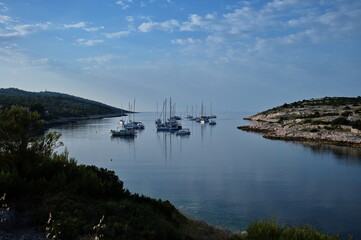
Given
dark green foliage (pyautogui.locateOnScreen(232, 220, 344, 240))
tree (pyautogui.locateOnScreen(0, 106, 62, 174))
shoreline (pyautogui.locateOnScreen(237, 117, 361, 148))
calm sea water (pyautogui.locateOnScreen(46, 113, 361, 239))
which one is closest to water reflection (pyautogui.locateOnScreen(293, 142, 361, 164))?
calm sea water (pyautogui.locateOnScreen(46, 113, 361, 239))

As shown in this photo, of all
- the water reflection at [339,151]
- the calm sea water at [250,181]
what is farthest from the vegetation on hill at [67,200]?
the water reflection at [339,151]

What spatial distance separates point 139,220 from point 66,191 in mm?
3111

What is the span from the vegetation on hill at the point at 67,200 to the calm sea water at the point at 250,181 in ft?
22.8

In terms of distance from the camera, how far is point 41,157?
13.1m

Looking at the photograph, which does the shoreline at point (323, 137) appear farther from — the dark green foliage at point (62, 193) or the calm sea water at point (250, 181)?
the dark green foliage at point (62, 193)

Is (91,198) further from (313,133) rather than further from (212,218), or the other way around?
(313,133)

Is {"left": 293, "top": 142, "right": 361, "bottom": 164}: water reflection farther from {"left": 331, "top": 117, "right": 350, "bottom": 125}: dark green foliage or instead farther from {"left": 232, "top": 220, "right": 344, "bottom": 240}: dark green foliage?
{"left": 232, "top": 220, "right": 344, "bottom": 240}: dark green foliage

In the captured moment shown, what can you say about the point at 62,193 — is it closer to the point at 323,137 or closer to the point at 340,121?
the point at 323,137

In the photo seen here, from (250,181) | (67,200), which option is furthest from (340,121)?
(67,200)

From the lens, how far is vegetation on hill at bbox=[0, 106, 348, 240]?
8.96m

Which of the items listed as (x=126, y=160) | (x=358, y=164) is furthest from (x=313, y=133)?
(x=126, y=160)

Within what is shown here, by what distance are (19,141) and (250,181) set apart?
70.6 feet

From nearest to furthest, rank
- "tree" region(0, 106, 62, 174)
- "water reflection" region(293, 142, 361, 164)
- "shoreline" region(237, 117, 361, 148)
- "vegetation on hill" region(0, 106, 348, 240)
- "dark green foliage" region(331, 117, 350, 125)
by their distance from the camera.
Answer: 1. "vegetation on hill" region(0, 106, 348, 240)
2. "tree" region(0, 106, 62, 174)
3. "water reflection" region(293, 142, 361, 164)
4. "shoreline" region(237, 117, 361, 148)
5. "dark green foliage" region(331, 117, 350, 125)

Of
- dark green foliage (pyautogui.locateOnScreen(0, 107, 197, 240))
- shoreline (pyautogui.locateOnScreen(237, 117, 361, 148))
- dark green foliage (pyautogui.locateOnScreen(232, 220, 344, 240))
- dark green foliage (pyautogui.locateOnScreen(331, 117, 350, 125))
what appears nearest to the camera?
dark green foliage (pyautogui.locateOnScreen(0, 107, 197, 240))
